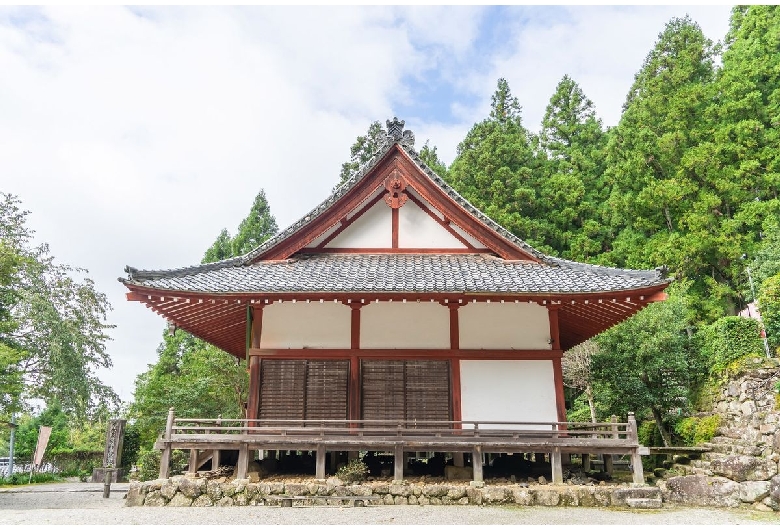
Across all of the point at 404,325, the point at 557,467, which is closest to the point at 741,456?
the point at 557,467

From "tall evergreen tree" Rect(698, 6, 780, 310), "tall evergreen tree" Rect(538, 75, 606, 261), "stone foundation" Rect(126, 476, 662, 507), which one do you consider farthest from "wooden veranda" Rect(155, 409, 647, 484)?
"tall evergreen tree" Rect(538, 75, 606, 261)

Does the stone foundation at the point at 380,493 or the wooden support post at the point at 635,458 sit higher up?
the wooden support post at the point at 635,458

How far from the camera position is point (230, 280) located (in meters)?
10.6

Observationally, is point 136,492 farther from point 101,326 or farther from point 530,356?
point 101,326

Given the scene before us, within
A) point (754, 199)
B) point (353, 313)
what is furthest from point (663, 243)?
point (353, 313)

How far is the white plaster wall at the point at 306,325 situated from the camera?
36.1 feet

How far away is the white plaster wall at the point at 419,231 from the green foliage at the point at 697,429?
9.11 meters

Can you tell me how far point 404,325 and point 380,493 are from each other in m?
3.39

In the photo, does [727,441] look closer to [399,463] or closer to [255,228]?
[399,463]

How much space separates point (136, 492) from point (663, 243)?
2225 cm

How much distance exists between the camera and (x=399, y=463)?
948cm

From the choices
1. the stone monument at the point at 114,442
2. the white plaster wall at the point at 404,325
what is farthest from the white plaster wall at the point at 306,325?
the stone monument at the point at 114,442

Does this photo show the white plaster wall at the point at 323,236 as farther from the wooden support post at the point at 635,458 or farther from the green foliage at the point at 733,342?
the green foliage at the point at 733,342

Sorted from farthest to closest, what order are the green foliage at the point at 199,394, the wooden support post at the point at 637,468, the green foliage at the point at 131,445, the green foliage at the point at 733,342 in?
the green foliage at the point at 131,445 < the green foliage at the point at 199,394 < the green foliage at the point at 733,342 < the wooden support post at the point at 637,468
